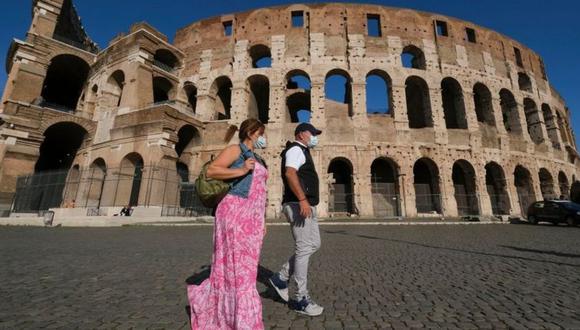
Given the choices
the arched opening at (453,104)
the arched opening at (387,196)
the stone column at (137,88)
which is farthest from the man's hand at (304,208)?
the arched opening at (453,104)

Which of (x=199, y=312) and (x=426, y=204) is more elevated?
(x=426, y=204)

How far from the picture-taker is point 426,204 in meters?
→ 16.2

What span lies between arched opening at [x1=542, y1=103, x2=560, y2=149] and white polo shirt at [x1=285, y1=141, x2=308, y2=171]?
89.2ft

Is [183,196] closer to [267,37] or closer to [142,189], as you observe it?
[142,189]

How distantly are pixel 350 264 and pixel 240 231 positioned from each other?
256cm

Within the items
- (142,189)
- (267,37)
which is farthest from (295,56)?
(142,189)

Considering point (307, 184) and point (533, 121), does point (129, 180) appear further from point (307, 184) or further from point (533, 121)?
point (533, 121)

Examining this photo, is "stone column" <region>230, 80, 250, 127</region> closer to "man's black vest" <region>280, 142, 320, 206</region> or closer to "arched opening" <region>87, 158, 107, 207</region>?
"arched opening" <region>87, 158, 107, 207</region>

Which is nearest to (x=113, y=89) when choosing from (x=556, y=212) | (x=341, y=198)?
(x=341, y=198)

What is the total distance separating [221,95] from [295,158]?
18.9 m

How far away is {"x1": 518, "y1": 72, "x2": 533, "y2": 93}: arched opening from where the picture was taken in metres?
20.7

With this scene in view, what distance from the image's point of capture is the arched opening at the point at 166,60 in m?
19.1

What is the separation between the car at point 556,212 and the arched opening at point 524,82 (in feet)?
43.4

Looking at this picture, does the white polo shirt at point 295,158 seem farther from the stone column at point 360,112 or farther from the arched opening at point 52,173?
the arched opening at point 52,173
